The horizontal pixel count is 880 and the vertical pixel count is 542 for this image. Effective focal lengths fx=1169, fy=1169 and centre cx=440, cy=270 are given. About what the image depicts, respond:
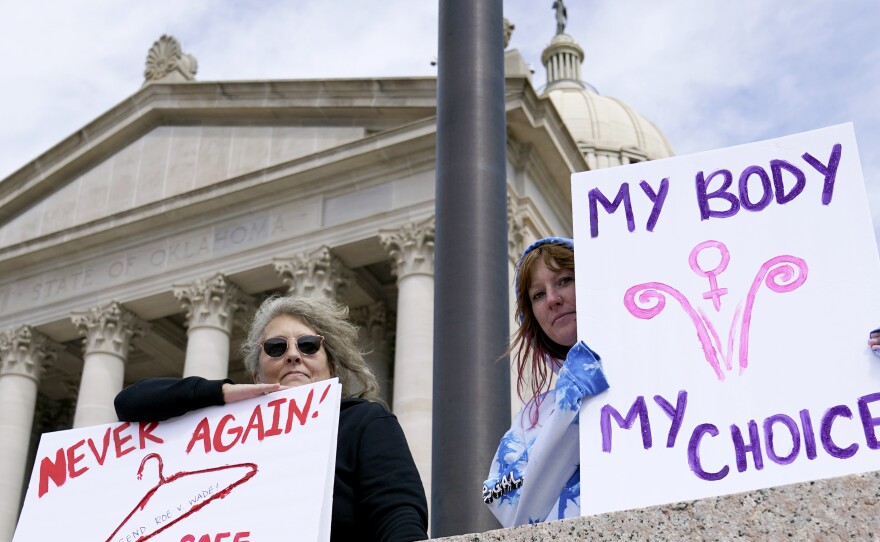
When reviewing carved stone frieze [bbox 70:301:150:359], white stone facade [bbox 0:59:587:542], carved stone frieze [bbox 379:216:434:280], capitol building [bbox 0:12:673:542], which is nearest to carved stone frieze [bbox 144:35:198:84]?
capitol building [bbox 0:12:673:542]

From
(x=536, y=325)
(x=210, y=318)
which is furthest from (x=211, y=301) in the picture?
(x=536, y=325)

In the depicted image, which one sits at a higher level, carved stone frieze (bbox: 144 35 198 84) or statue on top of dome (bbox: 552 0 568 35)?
statue on top of dome (bbox: 552 0 568 35)

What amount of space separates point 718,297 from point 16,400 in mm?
30467

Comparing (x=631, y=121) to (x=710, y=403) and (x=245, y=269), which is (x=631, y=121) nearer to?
(x=245, y=269)

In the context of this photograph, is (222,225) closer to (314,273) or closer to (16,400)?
(314,273)

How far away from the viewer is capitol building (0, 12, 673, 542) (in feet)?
89.0

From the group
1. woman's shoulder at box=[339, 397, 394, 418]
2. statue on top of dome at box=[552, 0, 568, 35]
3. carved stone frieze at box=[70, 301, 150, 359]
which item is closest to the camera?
woman's shoulder at box=[339, 397, 394, 418]

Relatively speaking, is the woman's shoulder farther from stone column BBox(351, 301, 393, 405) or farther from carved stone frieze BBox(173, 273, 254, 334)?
carved stone frieze BBox(173, 273, 254, 334)

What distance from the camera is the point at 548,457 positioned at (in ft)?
13.1

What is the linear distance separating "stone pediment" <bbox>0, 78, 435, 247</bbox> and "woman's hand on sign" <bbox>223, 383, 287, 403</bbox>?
78.8 ft

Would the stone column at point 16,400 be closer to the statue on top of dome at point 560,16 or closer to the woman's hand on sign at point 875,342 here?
the woman's hand on sign at point 875,342

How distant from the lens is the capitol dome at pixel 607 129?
59719 millimetres

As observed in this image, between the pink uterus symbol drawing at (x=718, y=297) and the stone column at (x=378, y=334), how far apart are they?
82.6ft

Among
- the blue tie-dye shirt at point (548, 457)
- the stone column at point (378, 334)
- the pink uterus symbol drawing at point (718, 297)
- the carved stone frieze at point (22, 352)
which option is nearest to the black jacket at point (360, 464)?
the blue tie-dye shirt at point (548, 457)
